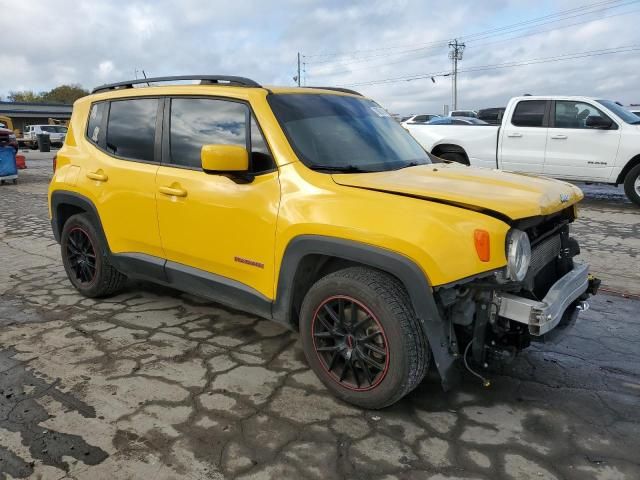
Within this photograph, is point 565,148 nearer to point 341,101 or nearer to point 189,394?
point 341,101

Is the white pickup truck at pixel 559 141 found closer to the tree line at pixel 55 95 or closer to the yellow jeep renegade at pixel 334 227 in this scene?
the yellow jeep renegade at pixel 334 227

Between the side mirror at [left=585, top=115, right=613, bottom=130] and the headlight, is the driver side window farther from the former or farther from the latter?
the side mirror at [left=585, top=115, right=613, bottom=130]

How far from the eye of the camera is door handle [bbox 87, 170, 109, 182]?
4211mm

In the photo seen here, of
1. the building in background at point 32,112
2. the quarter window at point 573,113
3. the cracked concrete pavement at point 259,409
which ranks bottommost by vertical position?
the cracked concrete pavement at point 259,409

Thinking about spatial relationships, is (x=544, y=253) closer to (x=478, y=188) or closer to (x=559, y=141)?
(x=478, y=188)

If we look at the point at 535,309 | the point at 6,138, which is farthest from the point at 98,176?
the point at 6,138

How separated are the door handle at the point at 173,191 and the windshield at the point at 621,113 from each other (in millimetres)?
8438

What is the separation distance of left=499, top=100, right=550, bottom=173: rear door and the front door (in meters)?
7.87

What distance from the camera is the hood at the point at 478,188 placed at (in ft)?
8.76

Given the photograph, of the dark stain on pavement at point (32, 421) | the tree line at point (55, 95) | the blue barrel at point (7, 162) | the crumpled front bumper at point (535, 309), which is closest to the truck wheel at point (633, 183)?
the crumpled front bumper at point (535, 309)

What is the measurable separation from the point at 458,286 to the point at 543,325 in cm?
45

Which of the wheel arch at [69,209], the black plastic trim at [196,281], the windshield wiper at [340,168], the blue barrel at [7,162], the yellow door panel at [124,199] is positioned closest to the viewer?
the windshield wiper at [340,168]

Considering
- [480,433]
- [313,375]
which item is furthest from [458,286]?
[313,375]

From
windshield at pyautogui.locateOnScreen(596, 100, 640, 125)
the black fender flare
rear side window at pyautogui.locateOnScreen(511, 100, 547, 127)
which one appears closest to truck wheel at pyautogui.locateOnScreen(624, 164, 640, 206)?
windshield at pyautogui.locateOnScreen(596, 100, 640, 125)
